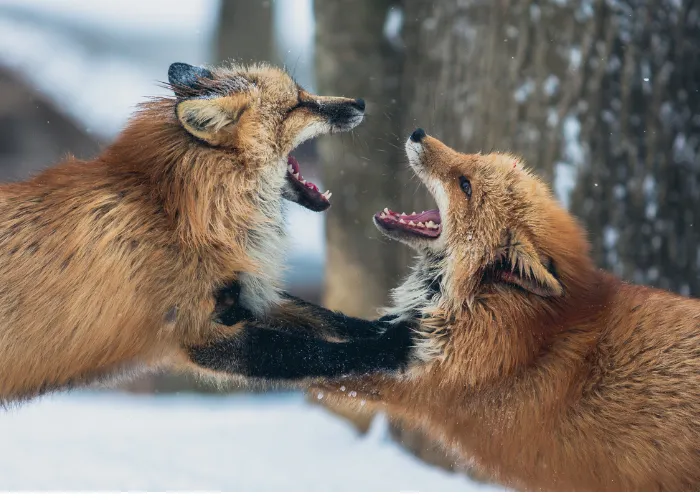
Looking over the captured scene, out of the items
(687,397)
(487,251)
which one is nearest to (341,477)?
(487,251)

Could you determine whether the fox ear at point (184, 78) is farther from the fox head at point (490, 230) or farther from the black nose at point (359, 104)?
the fox head at point (490, 230)

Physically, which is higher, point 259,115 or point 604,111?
point 604,111

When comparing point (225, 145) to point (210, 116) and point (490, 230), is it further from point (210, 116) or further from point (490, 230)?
point (490, 230)

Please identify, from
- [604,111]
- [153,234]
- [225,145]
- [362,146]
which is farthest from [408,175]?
[153,234]

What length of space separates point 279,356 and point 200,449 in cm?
260

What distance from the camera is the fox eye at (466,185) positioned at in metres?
3.62

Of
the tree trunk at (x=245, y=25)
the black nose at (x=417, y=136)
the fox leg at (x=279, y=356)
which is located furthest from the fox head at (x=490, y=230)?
the tree trunk at (x=245, y=25)

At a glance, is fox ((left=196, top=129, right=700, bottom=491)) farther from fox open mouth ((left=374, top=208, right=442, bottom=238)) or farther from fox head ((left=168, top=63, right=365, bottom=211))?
fox head ((left=168, top=63, right=365, bottom=211))

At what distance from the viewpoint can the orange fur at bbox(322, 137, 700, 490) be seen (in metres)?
3.15

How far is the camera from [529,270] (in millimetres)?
3260

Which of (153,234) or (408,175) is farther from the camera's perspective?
(408,175)

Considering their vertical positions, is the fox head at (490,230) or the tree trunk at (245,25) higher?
the tree trunk at (245,25)

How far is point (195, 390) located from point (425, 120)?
11.8ft

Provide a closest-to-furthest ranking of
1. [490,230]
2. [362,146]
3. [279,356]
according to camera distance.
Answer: [279,356], [490,230], [362,146]
